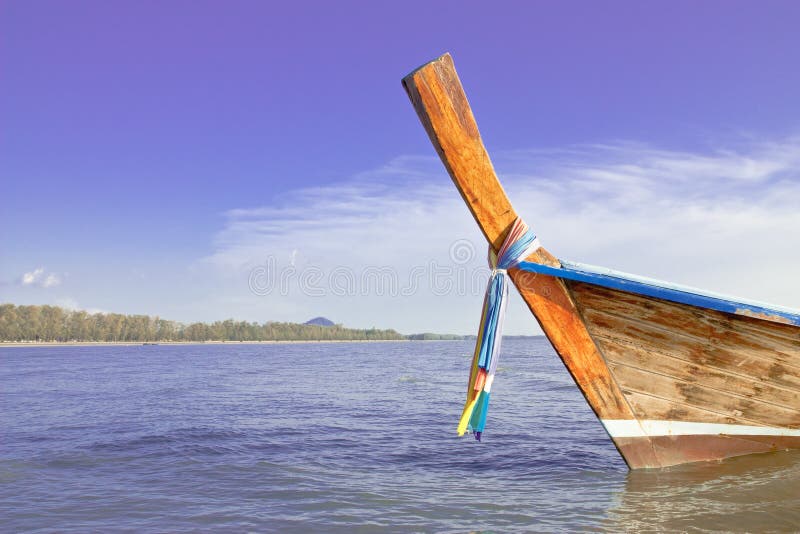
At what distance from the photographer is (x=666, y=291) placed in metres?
5.17

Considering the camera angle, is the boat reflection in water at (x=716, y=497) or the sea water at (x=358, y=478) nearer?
the boat reflection in water at (x=716, y=497)

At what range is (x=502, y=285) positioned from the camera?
5.24 meters

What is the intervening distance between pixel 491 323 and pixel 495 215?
1028 mm

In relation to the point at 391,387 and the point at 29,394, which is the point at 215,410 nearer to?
the point at 391,387

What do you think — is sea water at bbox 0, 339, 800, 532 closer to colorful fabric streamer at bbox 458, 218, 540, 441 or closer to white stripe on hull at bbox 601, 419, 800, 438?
white stripe on hull at bbox 601, 419, 800, 438

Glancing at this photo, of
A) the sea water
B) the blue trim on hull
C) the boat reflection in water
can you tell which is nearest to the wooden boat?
the blue trim on hull

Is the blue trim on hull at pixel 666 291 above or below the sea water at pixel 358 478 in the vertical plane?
above

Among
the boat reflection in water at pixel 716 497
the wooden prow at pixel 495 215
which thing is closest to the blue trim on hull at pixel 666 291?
the wooden prow at pixel 495 215

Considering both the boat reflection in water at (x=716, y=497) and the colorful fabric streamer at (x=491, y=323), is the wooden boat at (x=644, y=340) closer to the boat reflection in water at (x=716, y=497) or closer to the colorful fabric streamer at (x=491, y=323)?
the colorful fabric streamer at (x=491, y=323)

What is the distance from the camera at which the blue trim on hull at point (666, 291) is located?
5152 mm

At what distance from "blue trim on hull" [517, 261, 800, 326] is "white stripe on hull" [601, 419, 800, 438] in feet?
4.62

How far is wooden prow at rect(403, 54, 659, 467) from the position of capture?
4.68m

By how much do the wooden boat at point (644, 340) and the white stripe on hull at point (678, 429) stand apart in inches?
0.5

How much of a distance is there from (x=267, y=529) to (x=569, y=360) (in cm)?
327
